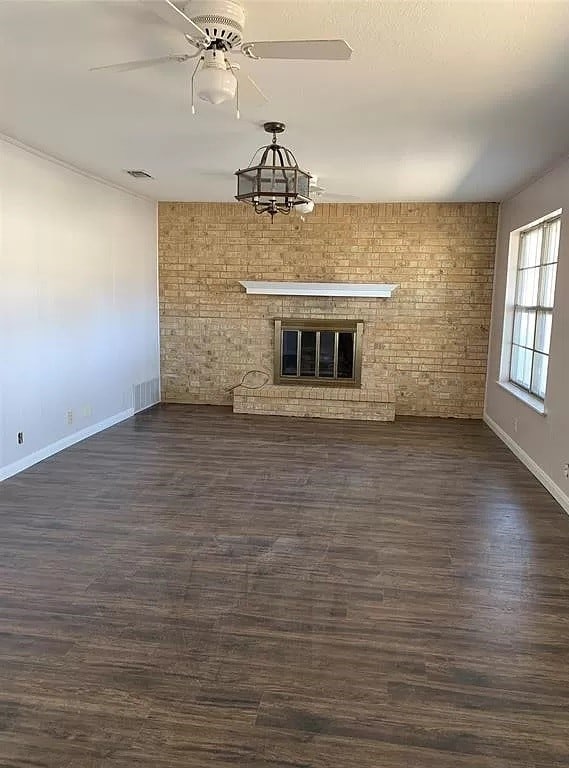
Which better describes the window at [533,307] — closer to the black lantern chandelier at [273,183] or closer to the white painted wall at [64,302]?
the black lantern chandelier at [273,183]

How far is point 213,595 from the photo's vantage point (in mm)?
2811

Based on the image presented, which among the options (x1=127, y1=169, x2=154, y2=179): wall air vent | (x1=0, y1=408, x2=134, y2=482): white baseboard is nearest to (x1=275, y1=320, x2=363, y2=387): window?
(x1=0, y1=408, x2=134, y2=482): white baseboard

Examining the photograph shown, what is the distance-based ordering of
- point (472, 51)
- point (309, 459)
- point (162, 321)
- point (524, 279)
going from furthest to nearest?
point (162, 321), point (524, 279), point (309, 459), point (472, 51)

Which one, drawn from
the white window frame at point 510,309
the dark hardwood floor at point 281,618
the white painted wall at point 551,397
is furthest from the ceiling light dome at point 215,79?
the white window frame at point 510,309

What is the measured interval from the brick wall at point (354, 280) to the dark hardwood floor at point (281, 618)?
2.53 m

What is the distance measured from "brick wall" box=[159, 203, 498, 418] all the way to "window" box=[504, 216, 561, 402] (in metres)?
0.83

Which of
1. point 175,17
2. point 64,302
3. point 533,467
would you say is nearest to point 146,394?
point 64,302

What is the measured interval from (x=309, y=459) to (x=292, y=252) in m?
3.10

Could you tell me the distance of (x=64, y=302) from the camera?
207 inches

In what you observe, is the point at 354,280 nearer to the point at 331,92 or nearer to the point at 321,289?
the point at 321,289

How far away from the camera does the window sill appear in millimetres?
4905

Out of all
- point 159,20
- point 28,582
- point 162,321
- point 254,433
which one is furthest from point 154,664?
point 162,321

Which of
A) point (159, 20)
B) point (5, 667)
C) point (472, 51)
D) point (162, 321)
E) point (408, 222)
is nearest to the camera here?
point (5, 667)

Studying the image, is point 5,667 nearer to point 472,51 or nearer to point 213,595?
point 213,595
